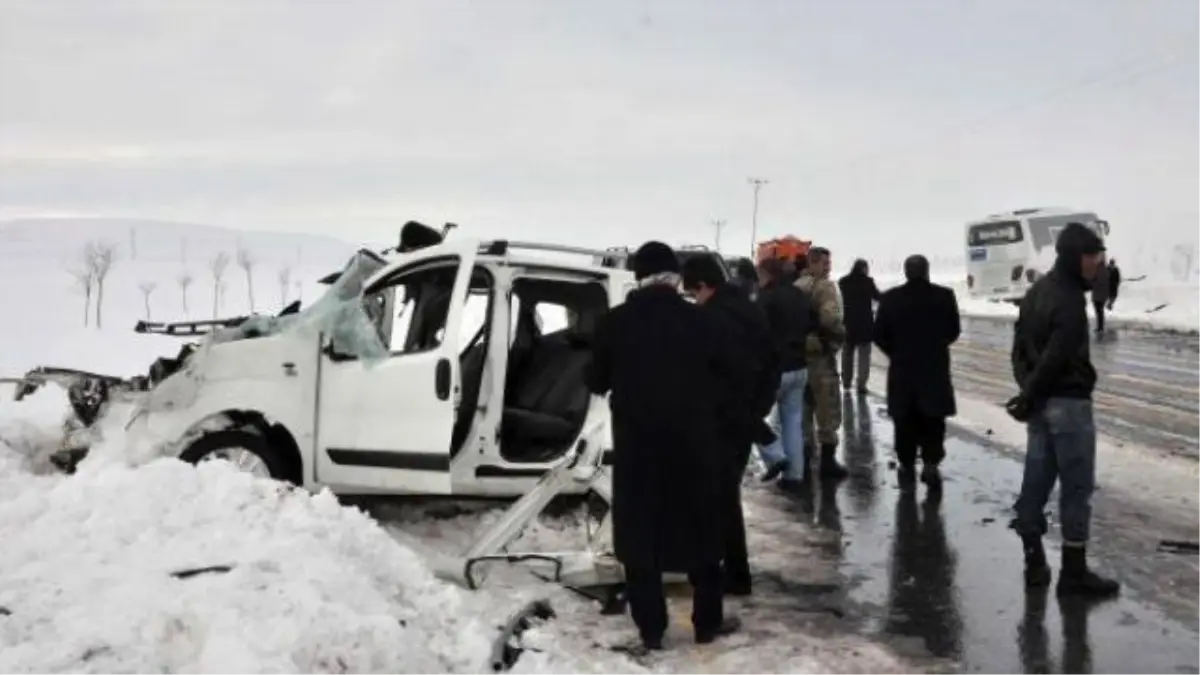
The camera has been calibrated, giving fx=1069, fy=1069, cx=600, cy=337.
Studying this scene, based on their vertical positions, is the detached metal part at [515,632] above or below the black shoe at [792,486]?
below

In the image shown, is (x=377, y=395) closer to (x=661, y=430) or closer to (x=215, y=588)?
(x=661, y=430)

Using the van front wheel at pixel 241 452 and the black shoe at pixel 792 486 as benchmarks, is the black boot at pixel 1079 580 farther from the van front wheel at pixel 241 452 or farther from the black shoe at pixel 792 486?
the van front wheel at pixel 241 452

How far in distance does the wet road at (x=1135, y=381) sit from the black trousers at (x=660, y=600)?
23.0 ft

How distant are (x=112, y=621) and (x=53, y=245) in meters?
204

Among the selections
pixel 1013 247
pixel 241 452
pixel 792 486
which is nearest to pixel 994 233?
pixel 1013 247

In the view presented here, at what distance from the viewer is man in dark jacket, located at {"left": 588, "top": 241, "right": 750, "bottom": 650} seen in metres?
4.94

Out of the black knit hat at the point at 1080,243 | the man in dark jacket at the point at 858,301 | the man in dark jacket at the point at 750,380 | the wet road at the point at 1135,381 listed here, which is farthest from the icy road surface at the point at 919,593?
the man in dark jacket at the point at 858,301

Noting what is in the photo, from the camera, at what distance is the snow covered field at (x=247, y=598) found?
3791mm

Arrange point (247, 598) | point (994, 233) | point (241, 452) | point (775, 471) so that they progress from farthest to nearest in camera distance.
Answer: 1. point (994, 233)
2. point (775, 471)
3. point (241, 452)
4. point (247, 598)

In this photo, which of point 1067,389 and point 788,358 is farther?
point 788,358

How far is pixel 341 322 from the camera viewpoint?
7160 mm

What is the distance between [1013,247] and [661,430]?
3171 cm

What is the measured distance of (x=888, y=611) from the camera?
18.9ft

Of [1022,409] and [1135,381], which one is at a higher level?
Answer: [1022,409]
